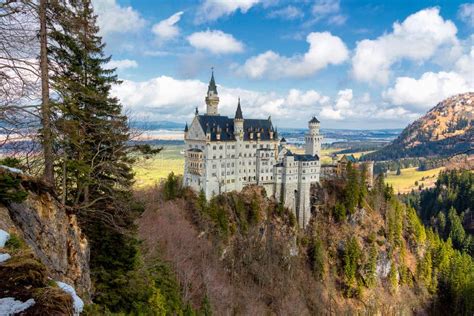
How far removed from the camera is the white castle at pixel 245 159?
7200 centimetres

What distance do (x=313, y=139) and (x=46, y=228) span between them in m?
81.4

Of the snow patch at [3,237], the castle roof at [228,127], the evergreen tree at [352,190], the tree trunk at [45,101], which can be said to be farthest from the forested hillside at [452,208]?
the snow patch at [3,237]

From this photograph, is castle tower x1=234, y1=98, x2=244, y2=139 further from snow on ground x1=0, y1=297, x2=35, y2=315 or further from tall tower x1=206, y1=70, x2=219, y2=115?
snow on ground x1=0, y1=297, x2=35, y2=315

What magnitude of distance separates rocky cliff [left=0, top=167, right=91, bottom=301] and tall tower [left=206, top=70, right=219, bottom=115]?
214 ft

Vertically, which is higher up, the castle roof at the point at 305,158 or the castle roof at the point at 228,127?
the castle roof at the point at 228,127

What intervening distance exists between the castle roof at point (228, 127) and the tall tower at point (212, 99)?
4.26 meters

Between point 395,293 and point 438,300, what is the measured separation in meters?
16.0

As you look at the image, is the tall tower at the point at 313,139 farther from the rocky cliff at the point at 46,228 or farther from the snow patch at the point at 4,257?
the snow patch at the point at 4,257

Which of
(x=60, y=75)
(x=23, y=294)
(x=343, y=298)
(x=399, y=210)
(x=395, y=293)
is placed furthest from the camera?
(x=399, y=210)

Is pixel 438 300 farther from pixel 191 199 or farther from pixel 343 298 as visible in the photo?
pixel 191 199

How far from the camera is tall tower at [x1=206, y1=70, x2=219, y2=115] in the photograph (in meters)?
80.0

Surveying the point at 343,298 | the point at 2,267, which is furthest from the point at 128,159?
the point at 343,298

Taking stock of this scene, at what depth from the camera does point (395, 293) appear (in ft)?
290

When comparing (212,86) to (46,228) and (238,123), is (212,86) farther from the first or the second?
(46,228)
